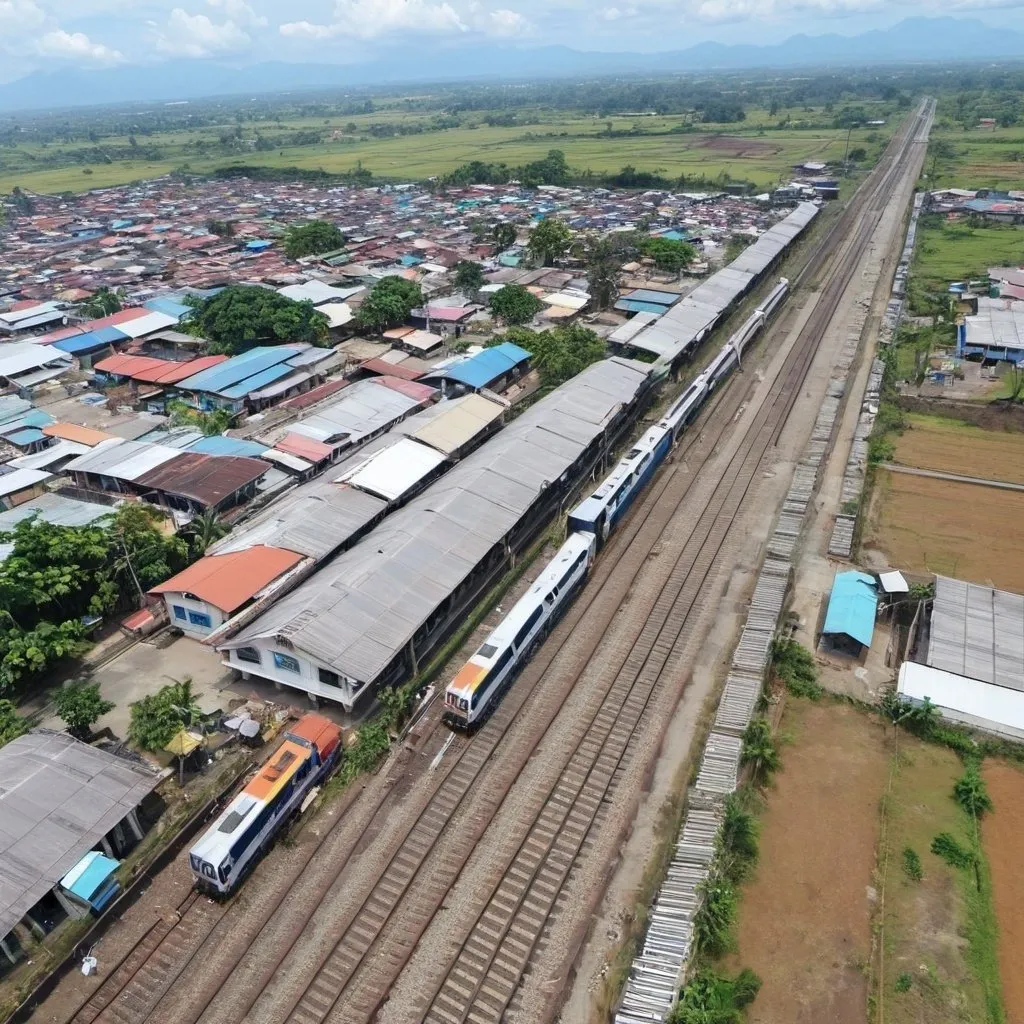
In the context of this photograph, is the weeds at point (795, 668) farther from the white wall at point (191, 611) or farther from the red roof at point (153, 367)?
the red roof at point (153, 367)

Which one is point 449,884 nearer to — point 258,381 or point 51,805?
point 51,805

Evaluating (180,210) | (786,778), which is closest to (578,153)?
(180,210)

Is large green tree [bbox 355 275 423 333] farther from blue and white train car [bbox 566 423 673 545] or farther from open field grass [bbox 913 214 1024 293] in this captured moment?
open field grass [bbox 913 214 1024 293]

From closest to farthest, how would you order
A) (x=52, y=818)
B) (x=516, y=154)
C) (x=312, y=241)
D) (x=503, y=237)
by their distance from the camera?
(x=52, y=818), (x=312, y=241), (x=503, y=237), (x=516, y=154)

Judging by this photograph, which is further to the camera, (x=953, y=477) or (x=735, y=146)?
(x=735, y=146)

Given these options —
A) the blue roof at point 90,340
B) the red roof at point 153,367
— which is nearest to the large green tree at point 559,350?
the red roof at point 153,367

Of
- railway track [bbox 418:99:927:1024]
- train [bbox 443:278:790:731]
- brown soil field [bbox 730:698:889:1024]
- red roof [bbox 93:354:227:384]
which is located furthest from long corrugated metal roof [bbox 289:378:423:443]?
brown soil field [bbox 730:698:889:1024]

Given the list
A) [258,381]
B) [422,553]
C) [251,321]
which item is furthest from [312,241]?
[422,553]
